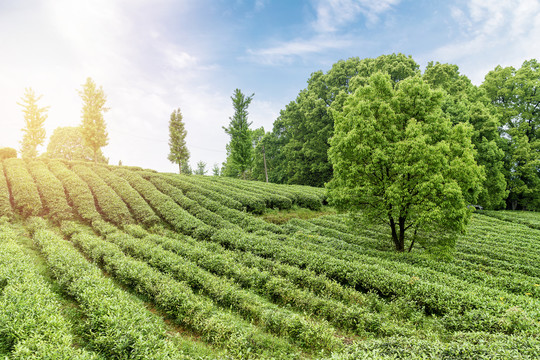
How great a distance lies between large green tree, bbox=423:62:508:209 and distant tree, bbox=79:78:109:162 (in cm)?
4483

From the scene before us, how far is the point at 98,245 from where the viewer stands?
567 inches

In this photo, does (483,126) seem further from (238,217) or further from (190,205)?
(190,205)

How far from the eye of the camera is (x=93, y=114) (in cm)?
3469

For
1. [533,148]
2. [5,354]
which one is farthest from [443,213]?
[533,148]

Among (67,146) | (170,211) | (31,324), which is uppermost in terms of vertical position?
(67,146)

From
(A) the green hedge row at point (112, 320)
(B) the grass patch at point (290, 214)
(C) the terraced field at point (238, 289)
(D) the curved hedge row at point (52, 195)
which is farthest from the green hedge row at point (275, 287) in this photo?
(D) the curved hedge row at point (52, 195)

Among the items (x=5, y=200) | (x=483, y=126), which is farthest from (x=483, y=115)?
(x=5, y=200)

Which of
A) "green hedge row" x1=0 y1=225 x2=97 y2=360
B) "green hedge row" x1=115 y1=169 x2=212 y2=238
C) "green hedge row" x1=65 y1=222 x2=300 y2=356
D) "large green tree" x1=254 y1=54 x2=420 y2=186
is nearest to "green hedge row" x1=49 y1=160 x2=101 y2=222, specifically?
"green hedge row" x1=115 y1=169 x2=212 y2=238

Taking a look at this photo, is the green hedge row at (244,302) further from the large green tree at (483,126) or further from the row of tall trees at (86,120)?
the large green tree at (483,126)

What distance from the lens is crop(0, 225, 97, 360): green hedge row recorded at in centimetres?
576

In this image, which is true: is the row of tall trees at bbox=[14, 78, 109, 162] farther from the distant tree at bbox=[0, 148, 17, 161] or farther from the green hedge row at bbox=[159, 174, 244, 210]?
the green hedge row at bbox=[159, 174, 244, 210]

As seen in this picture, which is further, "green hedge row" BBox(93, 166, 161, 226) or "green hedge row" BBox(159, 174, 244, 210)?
"green hedge row" BBox(159, 174, 244, 210)

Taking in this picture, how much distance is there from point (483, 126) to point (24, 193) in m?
51.7

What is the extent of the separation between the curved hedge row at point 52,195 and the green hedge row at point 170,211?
6058 mm
